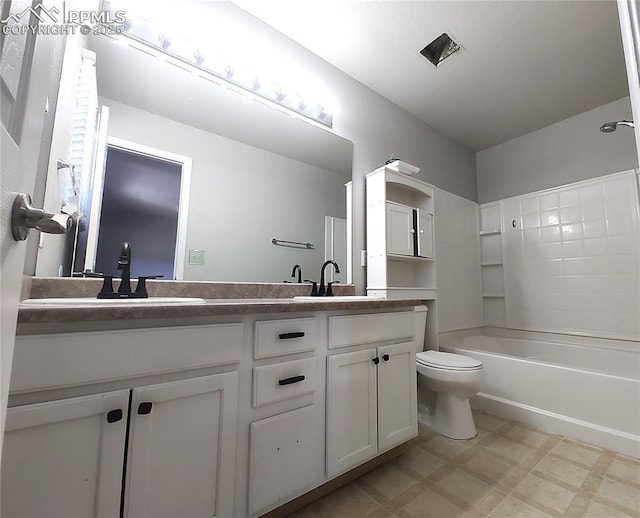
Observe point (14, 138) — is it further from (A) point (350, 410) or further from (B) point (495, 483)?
(B) point (495, 483)

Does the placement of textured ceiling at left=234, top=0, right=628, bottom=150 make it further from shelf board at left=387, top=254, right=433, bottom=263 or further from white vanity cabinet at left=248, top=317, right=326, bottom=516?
white vanity cabinet at left=248, top=317, right=326, bottom=516

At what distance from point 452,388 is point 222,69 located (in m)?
2.30

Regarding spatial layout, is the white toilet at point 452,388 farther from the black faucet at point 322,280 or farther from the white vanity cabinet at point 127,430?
the white vanity cabinet at point 127,430

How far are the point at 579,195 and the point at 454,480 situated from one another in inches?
102

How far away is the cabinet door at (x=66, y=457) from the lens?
A: 597mm

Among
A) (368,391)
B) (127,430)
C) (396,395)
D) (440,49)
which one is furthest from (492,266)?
(127,430)

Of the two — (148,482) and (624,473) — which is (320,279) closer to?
(148,482)

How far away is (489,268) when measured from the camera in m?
3.07

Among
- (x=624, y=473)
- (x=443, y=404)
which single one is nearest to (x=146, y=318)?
(x=443, y=404)

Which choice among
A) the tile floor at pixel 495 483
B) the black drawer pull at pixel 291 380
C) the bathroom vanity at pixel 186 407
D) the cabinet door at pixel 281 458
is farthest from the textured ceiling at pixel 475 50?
the tile floor at pixel 495 483

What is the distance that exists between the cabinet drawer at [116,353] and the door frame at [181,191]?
2.04 feet

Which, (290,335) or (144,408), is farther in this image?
(290,335)

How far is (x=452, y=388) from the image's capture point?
171 centimetres

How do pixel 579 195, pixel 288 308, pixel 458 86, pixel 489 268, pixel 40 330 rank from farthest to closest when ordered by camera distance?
1. pixel 489 268
2. pixel 579 195
3. pixel 458 86
4. pixel 288 308
5. pixel 40 330
